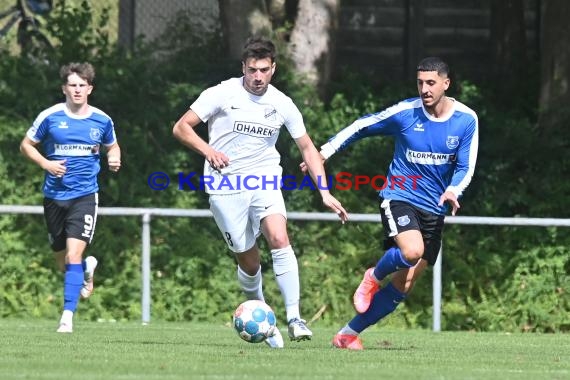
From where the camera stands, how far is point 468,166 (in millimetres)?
10617

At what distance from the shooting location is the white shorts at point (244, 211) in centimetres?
1046

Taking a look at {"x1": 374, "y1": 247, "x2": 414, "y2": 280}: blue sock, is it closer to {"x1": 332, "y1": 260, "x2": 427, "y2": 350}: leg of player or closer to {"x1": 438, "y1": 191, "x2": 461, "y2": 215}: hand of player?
{"x1": 332, "y1": 260, "x2": 427, "y2": 350}: leg of player

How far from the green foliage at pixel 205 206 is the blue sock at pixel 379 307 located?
4976 mm

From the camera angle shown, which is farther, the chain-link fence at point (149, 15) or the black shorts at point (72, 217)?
the chain-link fence at point (149, 15)

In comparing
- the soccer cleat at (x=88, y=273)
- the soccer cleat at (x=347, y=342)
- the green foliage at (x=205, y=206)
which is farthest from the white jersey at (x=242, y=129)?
the green foliage at (x=205, y=206)

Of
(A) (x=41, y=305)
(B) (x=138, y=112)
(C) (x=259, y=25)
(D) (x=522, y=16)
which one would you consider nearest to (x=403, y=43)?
(D) (x=522, y=16)

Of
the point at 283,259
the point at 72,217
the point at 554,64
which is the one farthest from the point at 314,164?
the point at 554,64

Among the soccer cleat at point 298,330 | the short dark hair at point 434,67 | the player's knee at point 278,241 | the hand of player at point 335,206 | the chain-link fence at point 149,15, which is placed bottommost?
the soccer cleat at point 298,330

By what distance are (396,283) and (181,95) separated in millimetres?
6502

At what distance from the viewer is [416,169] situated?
1067 cm

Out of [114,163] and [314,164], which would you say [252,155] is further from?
[114,163]

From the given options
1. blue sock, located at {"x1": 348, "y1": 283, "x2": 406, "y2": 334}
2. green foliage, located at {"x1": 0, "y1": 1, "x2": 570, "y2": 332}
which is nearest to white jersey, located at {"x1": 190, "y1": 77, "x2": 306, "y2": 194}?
blue sock, located at {"x1": 348, "y1": 283, "x2": 406, "y2": 334}

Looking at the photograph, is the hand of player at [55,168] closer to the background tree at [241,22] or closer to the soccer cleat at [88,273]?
the soccer cleat at [88,273]

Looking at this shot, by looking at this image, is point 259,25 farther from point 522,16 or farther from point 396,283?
point 396,283
